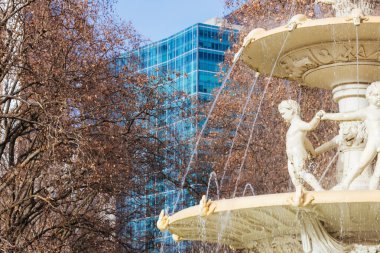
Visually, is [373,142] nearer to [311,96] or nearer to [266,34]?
[266,34]

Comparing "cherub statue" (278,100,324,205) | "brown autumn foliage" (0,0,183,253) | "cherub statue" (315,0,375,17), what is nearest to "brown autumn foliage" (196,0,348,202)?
"brown autumn foliage" (0,0,183,253)

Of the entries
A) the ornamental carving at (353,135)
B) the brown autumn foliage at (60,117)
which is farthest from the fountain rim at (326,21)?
the brown autumn foliage at (60,117)

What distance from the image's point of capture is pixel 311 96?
85.1 ft

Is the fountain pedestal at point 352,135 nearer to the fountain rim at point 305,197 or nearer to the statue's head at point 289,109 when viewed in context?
the statue's head at point 289,109

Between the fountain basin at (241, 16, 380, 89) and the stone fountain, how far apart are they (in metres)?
0.01

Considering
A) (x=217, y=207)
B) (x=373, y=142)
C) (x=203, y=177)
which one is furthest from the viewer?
(x=203, y=177)

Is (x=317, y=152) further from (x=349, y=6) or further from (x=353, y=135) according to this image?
(x=349, y=6)

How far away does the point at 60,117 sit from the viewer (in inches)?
850

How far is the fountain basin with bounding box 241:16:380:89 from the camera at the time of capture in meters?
11.1

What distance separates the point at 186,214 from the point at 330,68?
9.36 feet

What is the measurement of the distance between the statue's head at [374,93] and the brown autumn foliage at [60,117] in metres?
10.8

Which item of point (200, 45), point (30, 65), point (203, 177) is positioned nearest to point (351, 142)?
point (30, 65)

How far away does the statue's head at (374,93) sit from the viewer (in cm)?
1105

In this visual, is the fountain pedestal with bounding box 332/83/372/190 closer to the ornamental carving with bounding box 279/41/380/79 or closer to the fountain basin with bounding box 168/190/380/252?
the ornamental carving with bounding box 279/41/380/79
